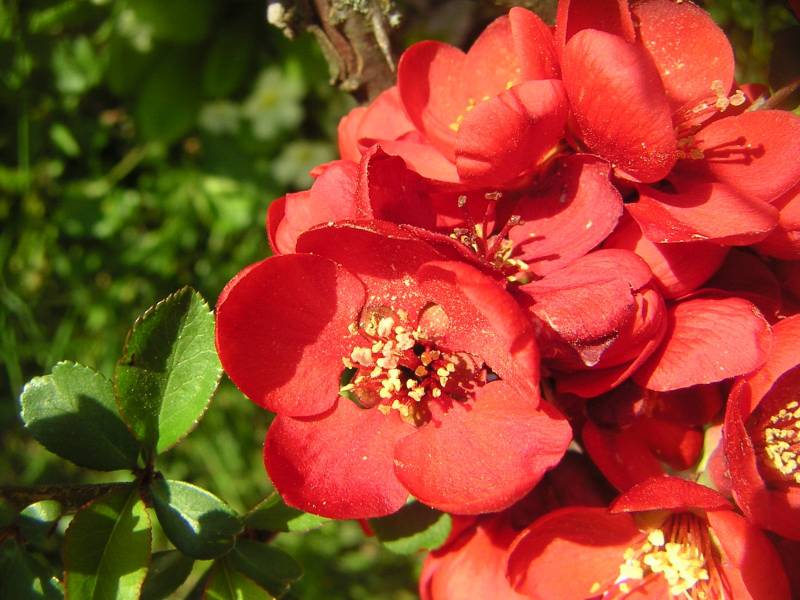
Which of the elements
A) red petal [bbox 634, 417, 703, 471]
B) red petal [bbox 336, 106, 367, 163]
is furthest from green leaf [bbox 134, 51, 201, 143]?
red petal [bbox 634, 417, 703, 471]

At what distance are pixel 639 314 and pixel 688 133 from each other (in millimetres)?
284

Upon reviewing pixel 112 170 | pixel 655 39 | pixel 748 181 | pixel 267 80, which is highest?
pixel 655 39

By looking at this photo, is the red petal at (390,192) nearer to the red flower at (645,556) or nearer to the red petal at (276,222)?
the red petal at (276,222)

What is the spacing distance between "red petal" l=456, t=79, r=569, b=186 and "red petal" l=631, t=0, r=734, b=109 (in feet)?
0.67

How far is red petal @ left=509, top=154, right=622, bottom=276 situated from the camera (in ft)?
2.76

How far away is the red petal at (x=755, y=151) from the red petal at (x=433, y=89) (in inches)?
12.5

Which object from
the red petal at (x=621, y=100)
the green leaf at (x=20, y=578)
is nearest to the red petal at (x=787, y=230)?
the red petal at (x=621, y=100)

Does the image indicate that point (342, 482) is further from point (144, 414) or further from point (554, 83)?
point (554, 83)

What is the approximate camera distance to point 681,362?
812 mm

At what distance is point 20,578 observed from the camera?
0.84 meters

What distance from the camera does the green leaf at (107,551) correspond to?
0.79 m

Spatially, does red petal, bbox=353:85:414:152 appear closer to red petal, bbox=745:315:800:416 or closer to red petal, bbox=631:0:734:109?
red petal, bbox=631:0:734:109

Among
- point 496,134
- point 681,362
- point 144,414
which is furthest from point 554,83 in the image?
point 144,414

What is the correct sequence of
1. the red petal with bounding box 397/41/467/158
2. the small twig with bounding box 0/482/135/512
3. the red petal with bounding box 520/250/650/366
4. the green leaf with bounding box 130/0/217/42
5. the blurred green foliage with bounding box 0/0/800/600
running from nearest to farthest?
the red petal with bounding box 520/250/650/366
the small twig with bounding box 0/482/135/512
the red petal with bounding box 397/41/467/158
the green leaf with bounding box 130/0/217/42
the blurred green foliage with bounding box 0/0/800/600
